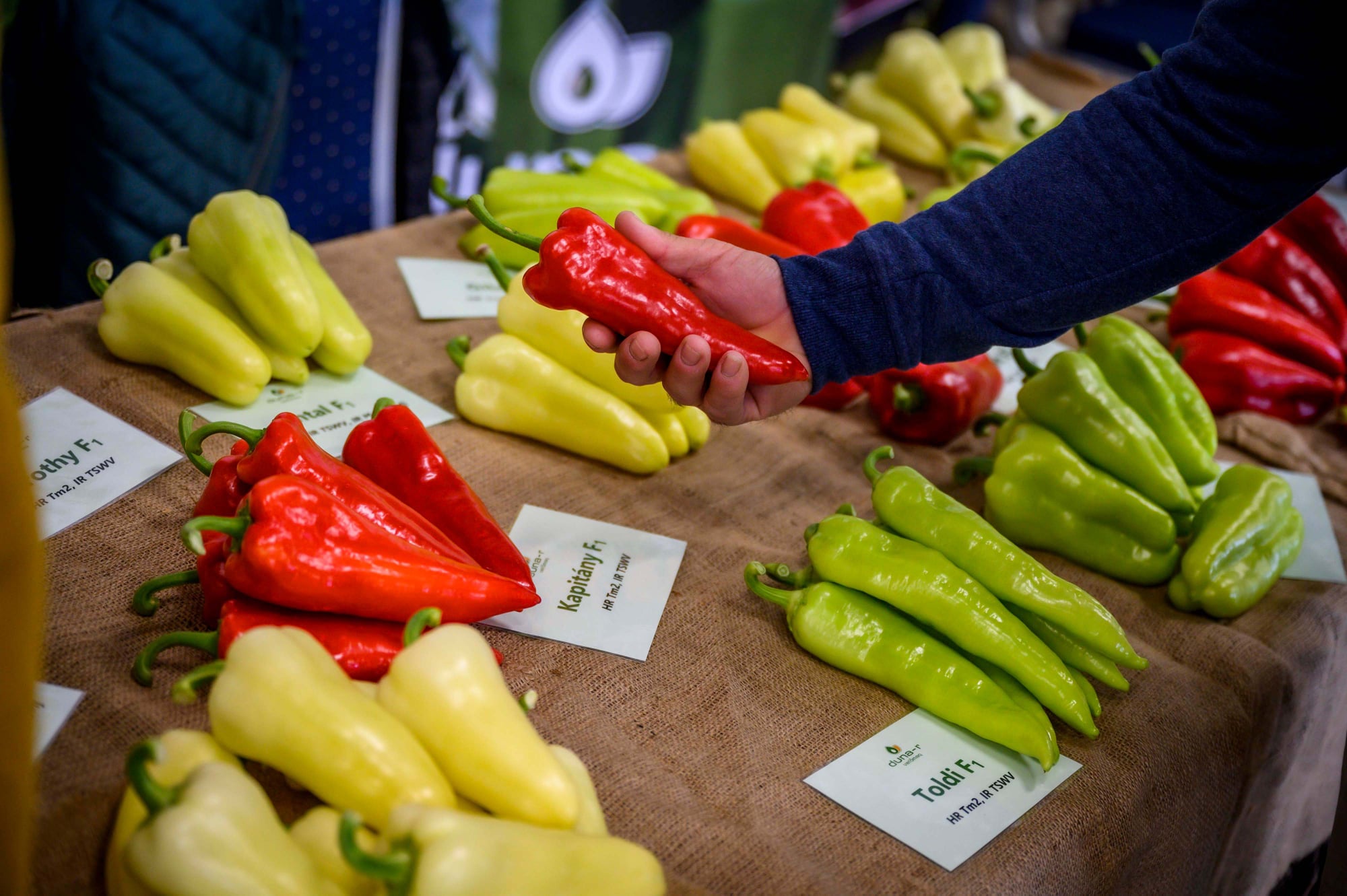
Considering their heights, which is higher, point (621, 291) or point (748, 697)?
point (621, 291)

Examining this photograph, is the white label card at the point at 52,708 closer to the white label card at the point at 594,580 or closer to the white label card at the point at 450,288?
the white label card at the point at 594,580

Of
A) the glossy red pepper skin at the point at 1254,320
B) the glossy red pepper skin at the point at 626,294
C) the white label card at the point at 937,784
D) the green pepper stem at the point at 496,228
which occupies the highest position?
the green pepper stem at the point at 496,228

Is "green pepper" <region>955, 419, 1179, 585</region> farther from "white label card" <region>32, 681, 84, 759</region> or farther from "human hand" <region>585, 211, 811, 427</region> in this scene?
"white label card" <region>32, 681, 84, 759</region>

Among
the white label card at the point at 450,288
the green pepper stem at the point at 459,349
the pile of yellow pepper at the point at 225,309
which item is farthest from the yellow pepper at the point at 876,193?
the pile of yellow pepper at the point at 225,309

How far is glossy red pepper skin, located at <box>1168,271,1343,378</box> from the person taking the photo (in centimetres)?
234

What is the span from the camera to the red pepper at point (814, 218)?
2420 mm

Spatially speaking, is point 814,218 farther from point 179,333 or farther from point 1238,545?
point 179,333

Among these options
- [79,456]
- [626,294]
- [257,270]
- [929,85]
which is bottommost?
[79,456]

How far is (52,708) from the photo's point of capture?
115 centimetres

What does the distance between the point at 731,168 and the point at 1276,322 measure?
1398 millimetres

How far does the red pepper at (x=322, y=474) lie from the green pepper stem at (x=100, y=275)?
565mm

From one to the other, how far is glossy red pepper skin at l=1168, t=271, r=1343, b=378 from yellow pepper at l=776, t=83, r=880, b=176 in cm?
101

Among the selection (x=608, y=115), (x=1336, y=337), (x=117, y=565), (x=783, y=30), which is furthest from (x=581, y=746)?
(x=783, y=30)

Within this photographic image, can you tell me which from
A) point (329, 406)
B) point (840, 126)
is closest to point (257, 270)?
point (329, 406)
